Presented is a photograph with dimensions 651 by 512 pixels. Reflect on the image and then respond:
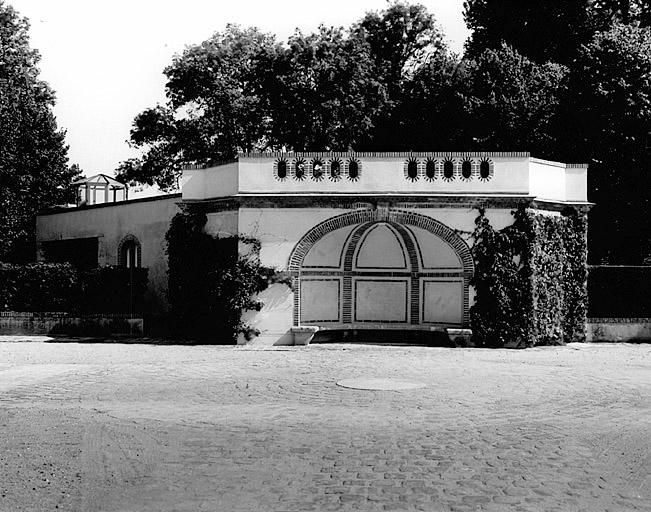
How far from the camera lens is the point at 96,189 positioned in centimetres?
3806

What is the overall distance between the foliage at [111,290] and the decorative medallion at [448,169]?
35.6ft

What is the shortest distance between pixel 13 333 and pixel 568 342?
52.1ft

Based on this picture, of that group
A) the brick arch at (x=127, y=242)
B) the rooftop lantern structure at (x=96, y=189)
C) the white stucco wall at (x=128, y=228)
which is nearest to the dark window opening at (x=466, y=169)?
the white stucco wall at (x=128, y=228)

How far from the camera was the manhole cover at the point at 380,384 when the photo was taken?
1484 centimetres

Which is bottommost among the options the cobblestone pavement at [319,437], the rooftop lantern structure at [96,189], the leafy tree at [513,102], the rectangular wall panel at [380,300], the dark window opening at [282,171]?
the cobblestone pavement at [319,437]

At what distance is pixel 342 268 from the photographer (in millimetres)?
24609

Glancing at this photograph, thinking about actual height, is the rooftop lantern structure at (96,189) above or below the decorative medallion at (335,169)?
above

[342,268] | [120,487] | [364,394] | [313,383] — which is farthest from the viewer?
[342,268]

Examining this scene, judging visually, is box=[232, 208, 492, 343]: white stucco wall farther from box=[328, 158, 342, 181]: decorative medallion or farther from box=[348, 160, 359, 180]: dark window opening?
box=[348, 160, 359, 180]: dark window opening

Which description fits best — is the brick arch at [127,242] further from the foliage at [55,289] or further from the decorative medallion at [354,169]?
the decorative medallion at [354,169]

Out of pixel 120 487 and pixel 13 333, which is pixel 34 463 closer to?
pixel 120 487

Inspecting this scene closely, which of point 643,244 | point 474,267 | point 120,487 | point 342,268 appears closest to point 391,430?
point 120,487

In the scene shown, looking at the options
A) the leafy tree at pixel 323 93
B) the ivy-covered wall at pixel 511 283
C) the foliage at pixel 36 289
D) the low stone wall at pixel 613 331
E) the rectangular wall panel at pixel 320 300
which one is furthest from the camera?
the leafy tree at pixel 323 93

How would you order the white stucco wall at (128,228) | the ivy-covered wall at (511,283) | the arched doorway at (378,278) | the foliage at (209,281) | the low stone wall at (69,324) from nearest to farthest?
the ivy-covered wall at (511,283)
the foliage at (209,281)
the arched doorway at (378,278)
the low stone wall at (69,324)
the white stucco wall at (128,228)
